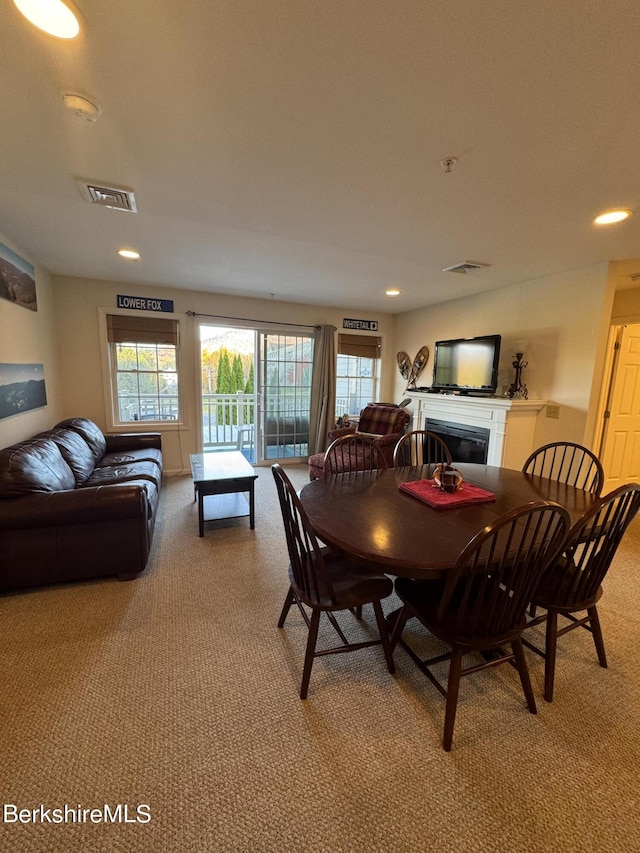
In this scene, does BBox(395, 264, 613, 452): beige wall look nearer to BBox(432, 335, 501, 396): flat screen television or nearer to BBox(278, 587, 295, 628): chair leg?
BBox(432, 335, 501, 396): flat screen television

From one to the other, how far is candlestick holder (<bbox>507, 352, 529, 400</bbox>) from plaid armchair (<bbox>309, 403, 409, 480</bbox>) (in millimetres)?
1239

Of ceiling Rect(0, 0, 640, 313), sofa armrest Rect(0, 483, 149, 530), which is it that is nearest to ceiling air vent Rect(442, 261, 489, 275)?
ceiling Rect(0, 0, 640, 313)

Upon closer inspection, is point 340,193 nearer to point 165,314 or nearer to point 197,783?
point 197,783

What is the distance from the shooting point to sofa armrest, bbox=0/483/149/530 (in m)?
2.01

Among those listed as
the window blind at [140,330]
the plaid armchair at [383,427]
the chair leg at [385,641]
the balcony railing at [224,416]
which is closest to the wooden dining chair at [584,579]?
the chair leg at [385,641]

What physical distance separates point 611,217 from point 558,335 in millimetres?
1430

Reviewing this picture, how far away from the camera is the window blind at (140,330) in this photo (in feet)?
13.7

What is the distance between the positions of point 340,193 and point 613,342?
11.6ft

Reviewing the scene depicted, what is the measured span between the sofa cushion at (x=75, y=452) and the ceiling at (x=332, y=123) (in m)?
1.65

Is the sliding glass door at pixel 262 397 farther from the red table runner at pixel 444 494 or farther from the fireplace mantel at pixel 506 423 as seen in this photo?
the red table runner at pixel 444 494

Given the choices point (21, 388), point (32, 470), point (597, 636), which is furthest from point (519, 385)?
point (21, 388)

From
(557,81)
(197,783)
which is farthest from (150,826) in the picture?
(557,81)

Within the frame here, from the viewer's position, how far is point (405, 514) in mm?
1624

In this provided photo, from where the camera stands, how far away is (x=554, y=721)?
4.69ft
